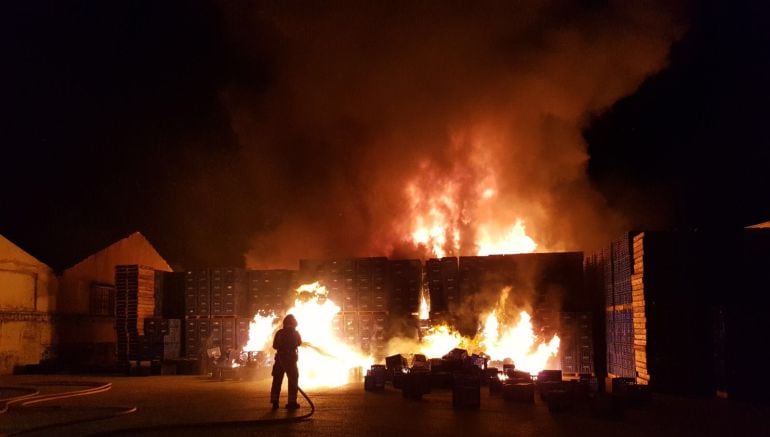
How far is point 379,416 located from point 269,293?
10.9 meters

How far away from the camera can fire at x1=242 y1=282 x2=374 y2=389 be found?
60.6 feet

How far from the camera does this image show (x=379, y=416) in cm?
973

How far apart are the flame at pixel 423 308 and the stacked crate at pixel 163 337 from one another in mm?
7440

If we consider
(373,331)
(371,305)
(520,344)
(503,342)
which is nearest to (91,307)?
(371,305)

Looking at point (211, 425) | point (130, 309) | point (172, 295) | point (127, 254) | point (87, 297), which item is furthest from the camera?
point (127, 254)

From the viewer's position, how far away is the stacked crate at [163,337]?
19.7 m

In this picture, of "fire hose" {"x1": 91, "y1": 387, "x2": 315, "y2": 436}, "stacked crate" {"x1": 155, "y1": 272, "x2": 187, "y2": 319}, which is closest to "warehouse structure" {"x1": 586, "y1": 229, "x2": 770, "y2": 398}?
"fire hose" {"x1": 91, "y1": 387, "x2": 315, "y2": 436}

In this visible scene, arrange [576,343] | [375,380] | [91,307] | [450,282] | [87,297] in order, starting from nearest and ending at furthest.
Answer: [375,380] → [576,343] → [450,282] → [87,297] → [91,307]

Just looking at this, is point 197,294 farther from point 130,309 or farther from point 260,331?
point 260,331

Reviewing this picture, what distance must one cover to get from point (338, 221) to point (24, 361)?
47.7 ft

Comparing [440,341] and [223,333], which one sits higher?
[223,333]

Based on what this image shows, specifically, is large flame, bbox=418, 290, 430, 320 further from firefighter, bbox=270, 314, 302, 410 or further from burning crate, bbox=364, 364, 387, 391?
firefighter, bbox=270, 314, 302, 410

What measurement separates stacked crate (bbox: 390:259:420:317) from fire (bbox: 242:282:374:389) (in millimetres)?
1661

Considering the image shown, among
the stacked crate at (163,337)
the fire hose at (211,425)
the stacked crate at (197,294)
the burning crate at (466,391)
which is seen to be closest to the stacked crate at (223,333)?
the stacked crate at (197,294)
